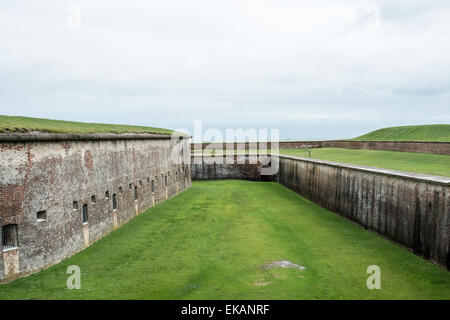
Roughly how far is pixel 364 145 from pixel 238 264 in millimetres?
30759

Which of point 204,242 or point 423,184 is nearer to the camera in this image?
point 423,184

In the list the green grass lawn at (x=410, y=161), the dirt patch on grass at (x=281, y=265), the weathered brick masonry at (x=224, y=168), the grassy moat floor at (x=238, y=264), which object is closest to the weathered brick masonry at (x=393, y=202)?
the grassy moat floor at (x=238, y=264)

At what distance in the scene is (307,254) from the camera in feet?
39.6

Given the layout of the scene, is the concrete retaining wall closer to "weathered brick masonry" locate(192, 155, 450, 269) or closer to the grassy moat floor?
"weathered brick masonry" locate(192, 155, 450, 269)

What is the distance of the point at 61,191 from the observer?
11789mm

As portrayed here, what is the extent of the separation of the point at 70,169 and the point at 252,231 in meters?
7.24

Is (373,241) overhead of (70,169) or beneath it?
beneath

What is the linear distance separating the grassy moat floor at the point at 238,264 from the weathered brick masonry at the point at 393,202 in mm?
453

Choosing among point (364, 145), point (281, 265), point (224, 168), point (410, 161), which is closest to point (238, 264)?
point (281, 265)

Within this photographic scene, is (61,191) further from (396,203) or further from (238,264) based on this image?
(396,203)

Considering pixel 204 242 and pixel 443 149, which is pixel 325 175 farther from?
pixel 443 149
